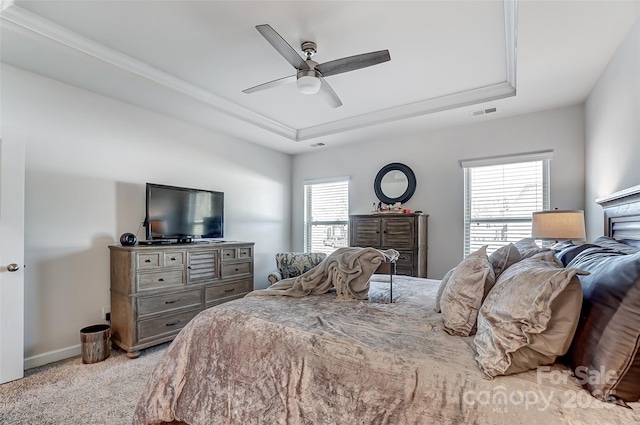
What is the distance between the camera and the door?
95.0 inches

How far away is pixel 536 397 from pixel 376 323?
717mm

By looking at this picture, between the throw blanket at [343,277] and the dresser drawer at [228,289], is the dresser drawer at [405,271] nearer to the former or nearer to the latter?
the throw blanket at [343,277]

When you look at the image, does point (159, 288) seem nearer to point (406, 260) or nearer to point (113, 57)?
point (113, 57)

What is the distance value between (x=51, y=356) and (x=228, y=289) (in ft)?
5.72

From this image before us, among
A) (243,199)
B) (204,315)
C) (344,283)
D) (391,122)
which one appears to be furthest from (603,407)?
(243,199)

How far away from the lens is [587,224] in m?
3.21

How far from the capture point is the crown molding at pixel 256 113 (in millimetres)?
2148

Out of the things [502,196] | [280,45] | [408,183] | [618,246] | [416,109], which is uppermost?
[416,109]

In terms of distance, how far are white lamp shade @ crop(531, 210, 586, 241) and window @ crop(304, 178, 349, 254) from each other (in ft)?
9.16

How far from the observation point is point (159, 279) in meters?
3.12

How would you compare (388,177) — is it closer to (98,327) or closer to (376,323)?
(376,323)

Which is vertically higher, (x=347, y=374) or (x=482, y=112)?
(x=482, y=112)

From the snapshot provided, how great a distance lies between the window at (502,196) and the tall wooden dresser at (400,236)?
0.64 m

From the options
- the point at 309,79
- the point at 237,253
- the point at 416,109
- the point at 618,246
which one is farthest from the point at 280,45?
the point at 237,253
